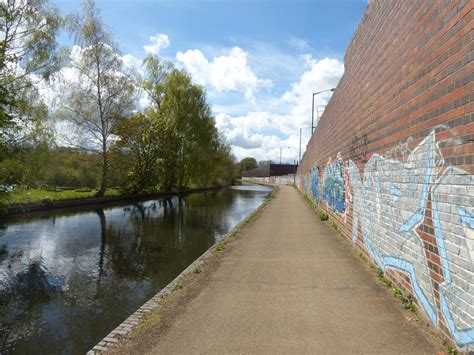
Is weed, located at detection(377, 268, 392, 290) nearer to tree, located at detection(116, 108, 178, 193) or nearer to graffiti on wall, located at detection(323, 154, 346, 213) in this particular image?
graffiti on wall, located at detection(323, 154, 346, 213)

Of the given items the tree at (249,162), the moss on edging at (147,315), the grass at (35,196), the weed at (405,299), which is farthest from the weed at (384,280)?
the tree at (249,162)

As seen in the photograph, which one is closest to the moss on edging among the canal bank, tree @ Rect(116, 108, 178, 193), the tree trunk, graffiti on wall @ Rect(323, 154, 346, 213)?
graffiti on wall @ Rect(323, 154, 346, 213)

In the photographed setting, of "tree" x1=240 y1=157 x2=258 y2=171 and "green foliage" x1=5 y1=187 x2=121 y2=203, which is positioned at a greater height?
"tree" x1=240 y1=157 x2=258 y2=171

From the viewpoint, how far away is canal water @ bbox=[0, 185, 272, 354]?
514 cm

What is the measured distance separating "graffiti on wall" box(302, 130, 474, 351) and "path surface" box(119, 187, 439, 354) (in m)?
0.41

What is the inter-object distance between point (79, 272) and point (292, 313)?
556cm

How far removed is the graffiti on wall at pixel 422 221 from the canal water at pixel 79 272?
4078 millimetres

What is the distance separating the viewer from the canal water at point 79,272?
5145 millimetres

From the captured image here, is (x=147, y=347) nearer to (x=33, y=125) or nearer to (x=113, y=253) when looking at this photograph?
(x=113, y=253)

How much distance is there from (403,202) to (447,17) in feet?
6.69

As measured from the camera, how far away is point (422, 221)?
3.76 m

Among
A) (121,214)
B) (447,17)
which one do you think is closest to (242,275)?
(447,17)

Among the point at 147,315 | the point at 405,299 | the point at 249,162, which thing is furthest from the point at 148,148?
the point at 249,162

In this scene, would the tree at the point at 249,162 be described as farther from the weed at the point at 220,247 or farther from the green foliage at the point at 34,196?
the weed at the point at 220,247
